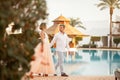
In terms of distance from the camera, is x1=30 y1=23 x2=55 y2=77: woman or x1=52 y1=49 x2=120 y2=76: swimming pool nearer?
x1=30 y1=23 x2=55 y2=77: woman

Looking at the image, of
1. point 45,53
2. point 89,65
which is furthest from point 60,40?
point 89,65

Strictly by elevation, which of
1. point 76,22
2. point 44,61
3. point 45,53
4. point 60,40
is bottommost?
point 44,61

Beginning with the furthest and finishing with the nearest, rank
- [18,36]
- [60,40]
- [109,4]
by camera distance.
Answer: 1. [109,4]
2. [60,40]
3. [18,36]

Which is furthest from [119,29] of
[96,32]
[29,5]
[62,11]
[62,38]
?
[29,5]

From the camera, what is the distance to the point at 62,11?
4525cm

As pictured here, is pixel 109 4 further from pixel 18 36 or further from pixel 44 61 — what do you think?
pixel 18 36

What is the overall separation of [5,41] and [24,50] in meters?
0.18

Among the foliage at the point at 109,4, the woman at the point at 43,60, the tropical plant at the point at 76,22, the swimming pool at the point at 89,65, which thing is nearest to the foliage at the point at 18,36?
the woman at the point at 43,60

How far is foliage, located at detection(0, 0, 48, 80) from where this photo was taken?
2.98m

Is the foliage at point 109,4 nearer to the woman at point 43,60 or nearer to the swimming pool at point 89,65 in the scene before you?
the swimming pool at point 89,65

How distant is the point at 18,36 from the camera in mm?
3305

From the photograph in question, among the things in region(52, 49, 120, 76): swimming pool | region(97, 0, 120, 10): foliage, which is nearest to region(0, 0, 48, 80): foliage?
region(52, 49, 120, 76): swimming pool

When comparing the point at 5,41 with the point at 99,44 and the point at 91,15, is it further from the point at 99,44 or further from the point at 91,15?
the point at 91,15

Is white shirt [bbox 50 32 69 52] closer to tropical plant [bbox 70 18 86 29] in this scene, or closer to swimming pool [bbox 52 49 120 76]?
swimming pool [bbox 52 49 120 76]
